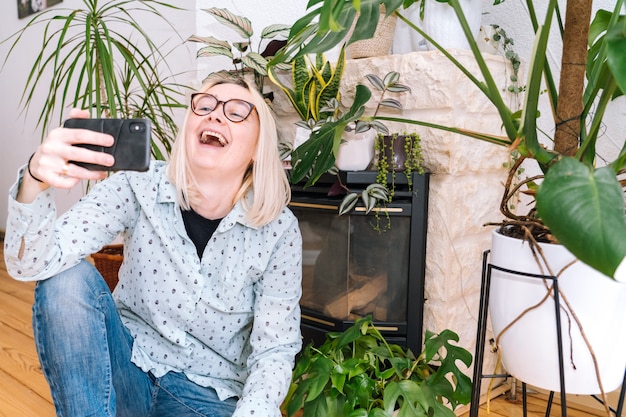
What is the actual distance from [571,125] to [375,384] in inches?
29.3

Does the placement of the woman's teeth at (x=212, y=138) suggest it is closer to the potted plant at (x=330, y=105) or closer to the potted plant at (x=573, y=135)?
the potted plant at (x=330, y=105)

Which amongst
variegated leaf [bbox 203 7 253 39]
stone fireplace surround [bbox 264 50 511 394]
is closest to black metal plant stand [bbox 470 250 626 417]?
stone fireplace surround [bbox 264 50 511 394]

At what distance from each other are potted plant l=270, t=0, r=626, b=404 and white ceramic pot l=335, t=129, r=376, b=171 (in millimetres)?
424

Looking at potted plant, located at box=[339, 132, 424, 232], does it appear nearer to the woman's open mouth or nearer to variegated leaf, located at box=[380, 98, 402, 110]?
variegated leaf, located at box=[380, 98, 402, 110]

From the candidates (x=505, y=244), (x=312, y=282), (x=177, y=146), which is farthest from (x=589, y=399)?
(x=177, y=146)

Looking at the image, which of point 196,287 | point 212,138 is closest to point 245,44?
point 212,138

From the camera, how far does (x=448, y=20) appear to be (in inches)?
61.3

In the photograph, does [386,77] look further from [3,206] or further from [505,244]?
[3,206]

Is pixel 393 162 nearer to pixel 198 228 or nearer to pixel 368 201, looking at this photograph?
pixel 368 201

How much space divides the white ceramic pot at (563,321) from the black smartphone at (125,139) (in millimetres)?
610

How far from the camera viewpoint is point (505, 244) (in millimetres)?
945

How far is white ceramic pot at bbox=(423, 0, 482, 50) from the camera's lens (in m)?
1.56

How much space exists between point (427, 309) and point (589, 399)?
0.60m

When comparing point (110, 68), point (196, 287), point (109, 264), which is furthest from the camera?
point (109, 264)
